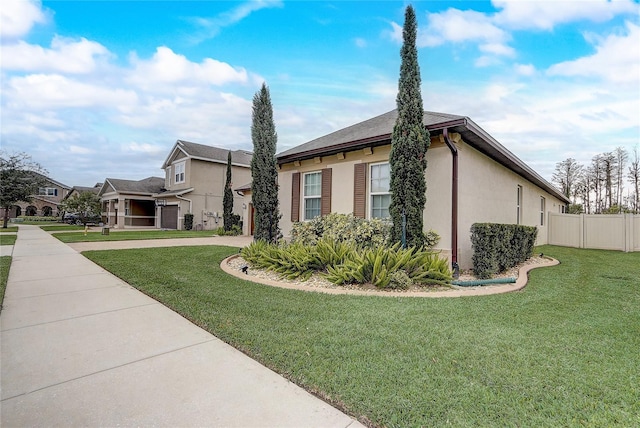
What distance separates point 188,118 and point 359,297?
649 inches

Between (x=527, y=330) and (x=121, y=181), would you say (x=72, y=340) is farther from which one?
(x=121, y=181)

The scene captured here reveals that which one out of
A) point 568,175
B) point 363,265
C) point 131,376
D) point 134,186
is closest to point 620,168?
point 568,175

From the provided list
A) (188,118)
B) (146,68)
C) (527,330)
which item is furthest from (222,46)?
(527,330)

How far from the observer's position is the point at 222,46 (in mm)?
10031

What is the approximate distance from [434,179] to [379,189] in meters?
1.51

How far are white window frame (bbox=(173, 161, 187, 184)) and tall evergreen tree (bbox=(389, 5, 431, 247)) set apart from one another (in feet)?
67.9

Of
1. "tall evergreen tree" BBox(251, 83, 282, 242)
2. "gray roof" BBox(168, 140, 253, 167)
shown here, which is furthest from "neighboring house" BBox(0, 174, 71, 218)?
"tall evergreen tree" BBox(251, 83, 282, 242)

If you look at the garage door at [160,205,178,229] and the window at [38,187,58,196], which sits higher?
the window at [38,187,58,196]

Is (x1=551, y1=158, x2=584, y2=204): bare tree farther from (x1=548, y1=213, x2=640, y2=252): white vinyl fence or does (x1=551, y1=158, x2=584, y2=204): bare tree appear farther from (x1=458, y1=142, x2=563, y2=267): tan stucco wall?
(x1=458, y1=142, x2=563, y2=267): tan stucco wall

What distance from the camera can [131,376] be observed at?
260 centimetres

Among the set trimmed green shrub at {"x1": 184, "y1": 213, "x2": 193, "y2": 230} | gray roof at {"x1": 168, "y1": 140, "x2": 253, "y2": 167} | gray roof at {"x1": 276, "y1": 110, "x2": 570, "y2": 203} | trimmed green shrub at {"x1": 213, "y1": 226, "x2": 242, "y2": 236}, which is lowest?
trimmed green shrub at {"x1": 213, "y1": 226, "x2": 242, "y2": 236}

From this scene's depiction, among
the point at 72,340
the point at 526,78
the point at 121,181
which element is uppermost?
the point at 526,78

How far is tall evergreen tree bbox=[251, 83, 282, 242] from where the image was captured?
368 inches

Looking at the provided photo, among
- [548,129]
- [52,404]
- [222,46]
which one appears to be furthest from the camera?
[548,129]
